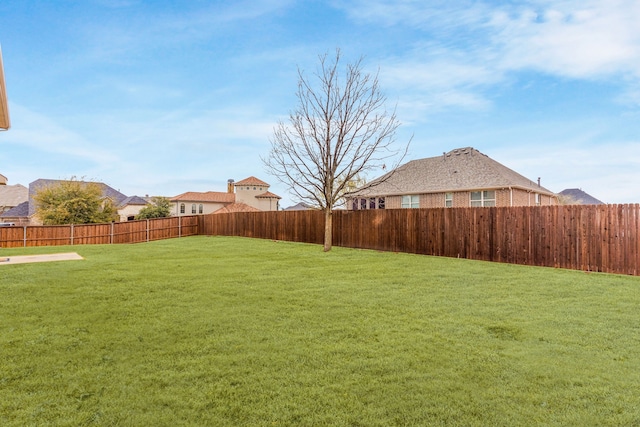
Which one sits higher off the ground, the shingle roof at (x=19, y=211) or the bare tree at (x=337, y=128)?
the bare tree at (x=337, y=128)

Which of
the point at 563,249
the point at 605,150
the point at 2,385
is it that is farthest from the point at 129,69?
the point at 605,150

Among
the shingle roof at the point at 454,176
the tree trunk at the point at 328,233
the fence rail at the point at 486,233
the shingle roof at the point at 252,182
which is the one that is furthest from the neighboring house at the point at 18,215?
the tree trunk at the point at 328,233

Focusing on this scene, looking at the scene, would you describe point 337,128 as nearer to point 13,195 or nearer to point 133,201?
point 133,201

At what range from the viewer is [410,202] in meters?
23.4

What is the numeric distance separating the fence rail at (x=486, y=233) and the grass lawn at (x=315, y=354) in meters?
2.35

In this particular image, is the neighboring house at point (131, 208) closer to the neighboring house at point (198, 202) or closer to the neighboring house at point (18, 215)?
the neighboring house at point (198, 202)

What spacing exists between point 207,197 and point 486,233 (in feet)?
144

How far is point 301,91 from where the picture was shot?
14.8 meters

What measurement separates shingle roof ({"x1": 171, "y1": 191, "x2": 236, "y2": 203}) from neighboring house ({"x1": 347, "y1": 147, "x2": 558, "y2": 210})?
2921 cm

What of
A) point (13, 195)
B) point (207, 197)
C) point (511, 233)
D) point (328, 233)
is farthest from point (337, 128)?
point (13, 195)

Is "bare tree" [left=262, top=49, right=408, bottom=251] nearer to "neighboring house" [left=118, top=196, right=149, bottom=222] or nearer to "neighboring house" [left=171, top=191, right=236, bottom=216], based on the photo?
"neighboring house" [left=171, top=191, right=236, bottom=216]

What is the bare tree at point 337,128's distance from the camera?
1417 centimetres

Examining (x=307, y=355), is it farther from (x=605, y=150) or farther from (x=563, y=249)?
(x=605, y=150)

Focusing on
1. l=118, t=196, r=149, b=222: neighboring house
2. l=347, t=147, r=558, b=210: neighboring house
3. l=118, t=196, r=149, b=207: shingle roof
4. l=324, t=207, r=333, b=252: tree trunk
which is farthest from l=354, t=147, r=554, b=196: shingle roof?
l=118, t=196, r=149, b=207: shingle roof
